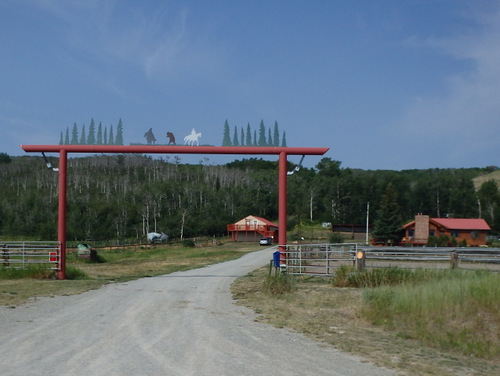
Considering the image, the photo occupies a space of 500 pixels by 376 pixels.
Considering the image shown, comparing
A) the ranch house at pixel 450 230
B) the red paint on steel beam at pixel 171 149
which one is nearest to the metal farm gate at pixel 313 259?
the red paint on steel beam at pixel 171 149

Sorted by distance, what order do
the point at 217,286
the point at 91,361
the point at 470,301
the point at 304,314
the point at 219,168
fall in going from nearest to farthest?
the point at 91,361, the point at 470,301, the point at 304,314, the point at 217,286, the point at 219,168

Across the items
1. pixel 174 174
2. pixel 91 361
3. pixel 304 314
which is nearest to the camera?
pixel 91 361

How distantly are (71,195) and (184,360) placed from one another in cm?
11718

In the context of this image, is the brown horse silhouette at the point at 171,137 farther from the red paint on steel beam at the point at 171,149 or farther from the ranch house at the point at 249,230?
the ranch house at the point at 249,230

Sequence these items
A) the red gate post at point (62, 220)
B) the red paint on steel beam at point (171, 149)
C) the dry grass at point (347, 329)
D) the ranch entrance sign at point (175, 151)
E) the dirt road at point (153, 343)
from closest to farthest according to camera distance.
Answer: the dirt road at point (153, 343)
the dry grass at point (347, 329)
the red gate post at point (62, 220)
the ranch entrance sign at point (175, 151)
the red paint on steel beam at point (171, 149)

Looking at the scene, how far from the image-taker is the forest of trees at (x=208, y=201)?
97.0m

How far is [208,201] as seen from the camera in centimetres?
11444

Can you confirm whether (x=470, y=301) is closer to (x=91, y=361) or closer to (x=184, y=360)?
(x=184, y=360)

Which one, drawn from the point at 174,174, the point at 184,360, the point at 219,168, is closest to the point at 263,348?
the point at 184,360

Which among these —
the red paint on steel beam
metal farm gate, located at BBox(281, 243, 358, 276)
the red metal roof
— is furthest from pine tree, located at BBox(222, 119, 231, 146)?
the red metal roof

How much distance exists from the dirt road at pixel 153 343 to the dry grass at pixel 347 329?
0.50 meters

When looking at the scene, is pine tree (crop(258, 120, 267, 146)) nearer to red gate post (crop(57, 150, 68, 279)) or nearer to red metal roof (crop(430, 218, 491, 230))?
red gate post (crop(57, 150, 68, 279))

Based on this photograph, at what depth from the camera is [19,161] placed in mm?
194250

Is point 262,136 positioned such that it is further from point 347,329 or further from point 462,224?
point 462,224
